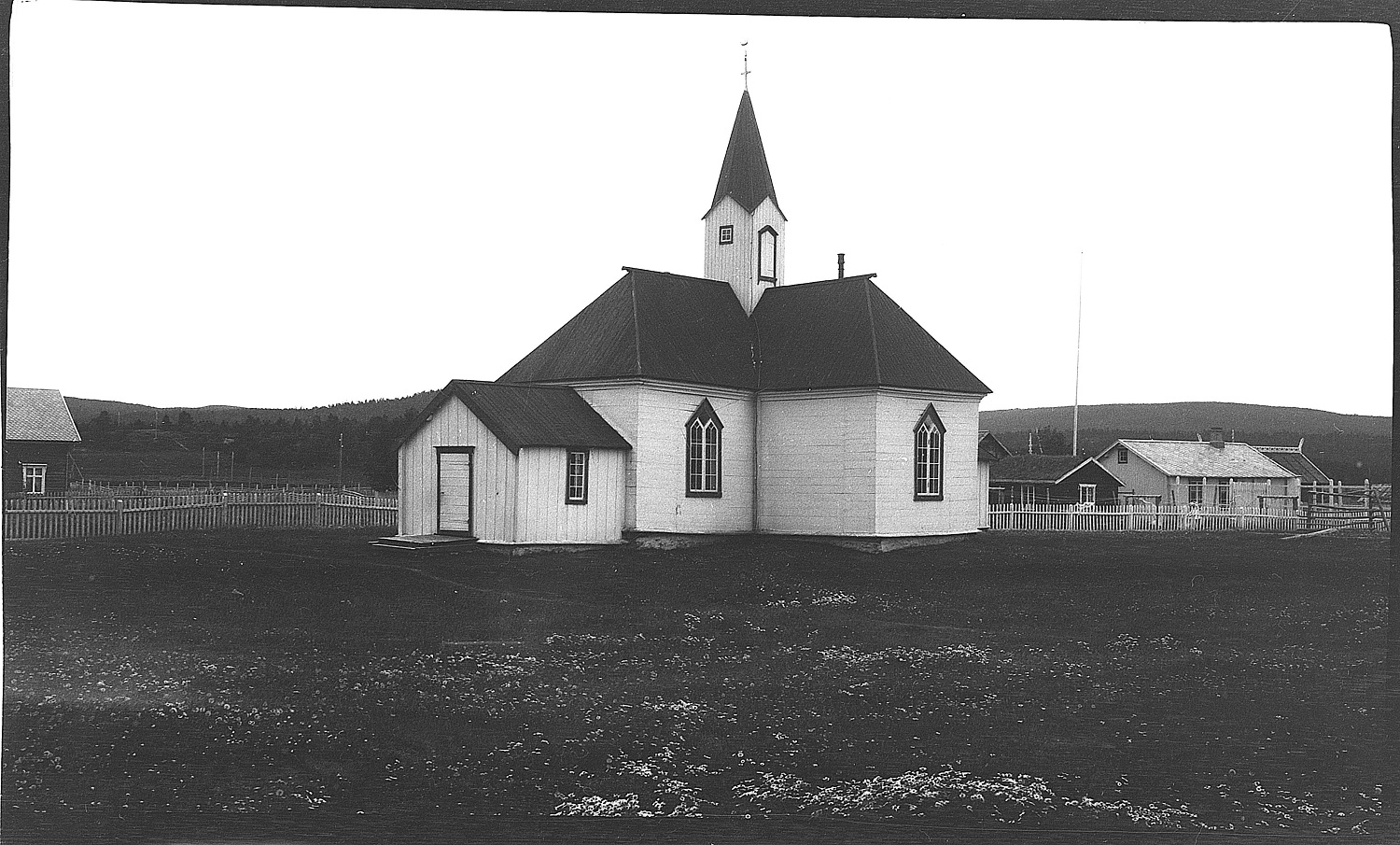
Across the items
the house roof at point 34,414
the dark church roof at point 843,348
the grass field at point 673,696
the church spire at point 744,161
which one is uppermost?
the church spire at point 744,161

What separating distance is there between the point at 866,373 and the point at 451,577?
7448 mm

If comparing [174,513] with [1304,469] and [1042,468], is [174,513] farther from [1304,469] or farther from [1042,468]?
[1042,468]

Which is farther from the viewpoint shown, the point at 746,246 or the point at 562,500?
the point at 746,246

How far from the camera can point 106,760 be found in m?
6.48

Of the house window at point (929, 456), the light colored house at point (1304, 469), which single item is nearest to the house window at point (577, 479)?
the house window at point (929, 456)

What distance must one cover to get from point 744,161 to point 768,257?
564 cm

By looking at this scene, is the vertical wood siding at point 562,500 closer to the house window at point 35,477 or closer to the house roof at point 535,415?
the house roof at point 535,415

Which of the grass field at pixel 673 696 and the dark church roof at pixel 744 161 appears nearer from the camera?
the grass field at pixel 673 696

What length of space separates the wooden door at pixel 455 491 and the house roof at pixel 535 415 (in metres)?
0.56

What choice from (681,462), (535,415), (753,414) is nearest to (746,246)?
(753,414)

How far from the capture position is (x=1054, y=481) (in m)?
13.1

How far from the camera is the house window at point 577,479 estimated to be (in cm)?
1261

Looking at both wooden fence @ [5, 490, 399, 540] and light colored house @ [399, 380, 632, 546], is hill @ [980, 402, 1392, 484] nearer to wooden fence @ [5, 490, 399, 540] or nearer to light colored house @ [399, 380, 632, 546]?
light colored house @ [399, 380, 632, 546]

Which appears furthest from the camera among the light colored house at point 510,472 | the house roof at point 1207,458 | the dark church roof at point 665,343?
the dark church roof at point 665,343
